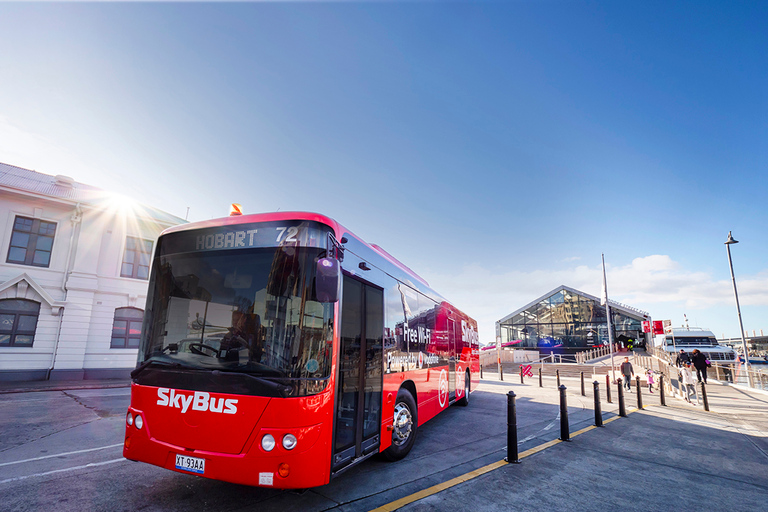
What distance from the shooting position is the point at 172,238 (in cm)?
448

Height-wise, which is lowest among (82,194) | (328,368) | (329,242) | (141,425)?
(141,425)

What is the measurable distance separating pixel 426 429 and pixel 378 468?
9.77 ft

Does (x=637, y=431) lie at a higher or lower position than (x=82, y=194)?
lower

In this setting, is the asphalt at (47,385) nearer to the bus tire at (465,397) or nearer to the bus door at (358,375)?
the bus tire at (465,397)

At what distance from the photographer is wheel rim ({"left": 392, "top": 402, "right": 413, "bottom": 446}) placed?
5.69 meters

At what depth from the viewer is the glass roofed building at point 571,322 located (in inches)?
1522

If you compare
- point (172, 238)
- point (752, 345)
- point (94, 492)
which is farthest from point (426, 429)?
point (752, 345)

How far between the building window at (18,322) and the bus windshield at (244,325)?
59.2 feet

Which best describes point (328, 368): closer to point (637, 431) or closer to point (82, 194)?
point (637, 431)

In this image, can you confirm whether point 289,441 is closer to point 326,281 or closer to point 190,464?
point 190,464

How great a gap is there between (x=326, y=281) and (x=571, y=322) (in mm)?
42292

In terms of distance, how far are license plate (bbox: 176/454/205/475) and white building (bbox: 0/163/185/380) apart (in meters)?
18.4

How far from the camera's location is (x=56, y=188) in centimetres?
1898

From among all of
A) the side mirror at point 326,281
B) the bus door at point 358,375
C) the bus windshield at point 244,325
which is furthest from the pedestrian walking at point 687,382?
the side mirror at point 326,281
